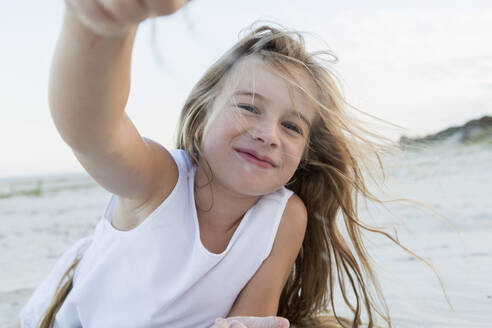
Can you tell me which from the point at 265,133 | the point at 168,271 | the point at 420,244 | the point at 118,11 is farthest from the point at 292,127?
the point at 420,244

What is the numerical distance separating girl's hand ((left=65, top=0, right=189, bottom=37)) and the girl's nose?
775 mm

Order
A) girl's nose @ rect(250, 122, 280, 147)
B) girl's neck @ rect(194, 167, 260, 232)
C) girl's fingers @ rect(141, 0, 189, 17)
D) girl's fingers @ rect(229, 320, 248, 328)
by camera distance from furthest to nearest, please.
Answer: girl's neck @ rect(194, 167, 260, 232) < girl's nose @ rect(250, 122, 280, 147) < girl's fingers @ rect(229, 320, 248, 328) < girl's fingers @ rect(141, 0, 189, 17)

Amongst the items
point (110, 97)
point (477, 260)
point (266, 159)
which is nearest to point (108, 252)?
point (266, 159)

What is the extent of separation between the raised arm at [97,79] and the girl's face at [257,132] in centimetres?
39

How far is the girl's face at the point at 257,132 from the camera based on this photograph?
1389 millimetres

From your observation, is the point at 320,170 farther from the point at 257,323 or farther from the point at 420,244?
the point at 420,244

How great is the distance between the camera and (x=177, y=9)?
495 mm

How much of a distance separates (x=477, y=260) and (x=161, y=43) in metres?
2.03

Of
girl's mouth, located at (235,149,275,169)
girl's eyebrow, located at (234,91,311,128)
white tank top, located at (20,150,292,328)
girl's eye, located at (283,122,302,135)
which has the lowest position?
white tank top, located at (20,150,292,328)

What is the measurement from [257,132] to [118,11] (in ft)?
2.80

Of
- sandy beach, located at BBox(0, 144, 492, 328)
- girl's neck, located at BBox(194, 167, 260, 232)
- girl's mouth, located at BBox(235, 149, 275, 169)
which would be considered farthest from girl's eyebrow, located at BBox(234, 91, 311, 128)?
sandy beach, located at BBox(0, 144, 492, 328)

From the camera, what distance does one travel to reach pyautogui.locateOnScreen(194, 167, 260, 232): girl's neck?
1.52m

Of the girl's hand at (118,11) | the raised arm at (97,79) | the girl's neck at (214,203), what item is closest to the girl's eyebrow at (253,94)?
the girl's neck at (214,203)

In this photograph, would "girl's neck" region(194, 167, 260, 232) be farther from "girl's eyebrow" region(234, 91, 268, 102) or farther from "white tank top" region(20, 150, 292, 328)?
"girl's eyebrow" region(234, 91, 268, 102)
